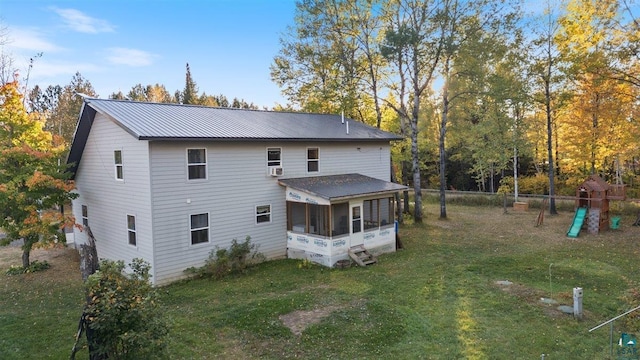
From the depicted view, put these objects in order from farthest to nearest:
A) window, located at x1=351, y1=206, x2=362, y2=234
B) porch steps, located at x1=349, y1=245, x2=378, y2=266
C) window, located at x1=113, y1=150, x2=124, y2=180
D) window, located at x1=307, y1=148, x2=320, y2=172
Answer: window, located at x1=307, y1=148, x2=320, y2=172, window, located at x1=351, y1=206, x2=362, y2=234, porch steps, located at x1=349, y1=245, x2=378, y2=266, window, located at x1=113, y1=150, x2=124, y2=180

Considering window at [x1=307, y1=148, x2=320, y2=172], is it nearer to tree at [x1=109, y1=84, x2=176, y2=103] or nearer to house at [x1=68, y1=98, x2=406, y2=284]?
house at [x1=68, y1=98, x2=406, y2=284]

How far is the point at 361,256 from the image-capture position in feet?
48.9

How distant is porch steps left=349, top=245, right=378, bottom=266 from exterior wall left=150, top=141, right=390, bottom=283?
293 cm

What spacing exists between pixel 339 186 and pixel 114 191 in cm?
857

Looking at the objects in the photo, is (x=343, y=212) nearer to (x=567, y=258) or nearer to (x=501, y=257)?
(x=501, y=257)

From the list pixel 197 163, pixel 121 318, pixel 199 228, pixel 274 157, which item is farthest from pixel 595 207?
pixel 121 318

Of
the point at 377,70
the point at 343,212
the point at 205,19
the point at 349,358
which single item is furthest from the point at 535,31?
the point at 349,358

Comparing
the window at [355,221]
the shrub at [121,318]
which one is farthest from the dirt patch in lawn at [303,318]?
the window at [355,221]

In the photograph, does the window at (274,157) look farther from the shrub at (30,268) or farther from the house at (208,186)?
the shrub at (30,268)

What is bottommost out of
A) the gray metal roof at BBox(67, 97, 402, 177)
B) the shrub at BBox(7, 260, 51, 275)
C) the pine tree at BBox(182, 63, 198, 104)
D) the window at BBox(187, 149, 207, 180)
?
the shrub at BBox(7, 260, 51, 275)

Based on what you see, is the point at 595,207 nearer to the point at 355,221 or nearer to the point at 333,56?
the point at 355,221

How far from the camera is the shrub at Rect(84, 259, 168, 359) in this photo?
19.7ft

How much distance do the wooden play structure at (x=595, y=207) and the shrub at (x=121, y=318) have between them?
18594mm

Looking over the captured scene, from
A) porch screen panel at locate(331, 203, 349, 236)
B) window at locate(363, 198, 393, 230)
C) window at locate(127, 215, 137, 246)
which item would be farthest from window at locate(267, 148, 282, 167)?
window at locate(127, 215, 137, 246)
